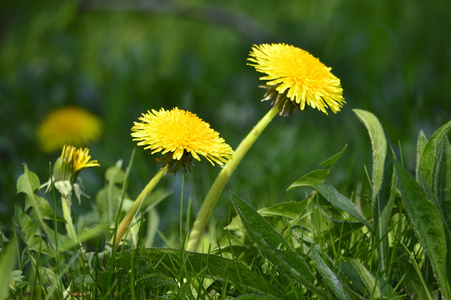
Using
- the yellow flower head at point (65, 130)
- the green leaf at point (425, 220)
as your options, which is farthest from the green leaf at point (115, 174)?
the yellow flower head at point (65, 130)

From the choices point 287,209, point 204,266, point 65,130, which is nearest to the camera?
point 204,266

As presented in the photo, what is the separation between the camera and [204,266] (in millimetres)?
1257

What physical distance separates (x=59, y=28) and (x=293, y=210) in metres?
2.52

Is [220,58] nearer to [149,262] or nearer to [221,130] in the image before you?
[221,130]

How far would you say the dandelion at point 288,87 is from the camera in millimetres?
1217

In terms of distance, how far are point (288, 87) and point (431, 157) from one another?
404 mm

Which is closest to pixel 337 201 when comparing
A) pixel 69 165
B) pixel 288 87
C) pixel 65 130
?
Result: pixel 288 87

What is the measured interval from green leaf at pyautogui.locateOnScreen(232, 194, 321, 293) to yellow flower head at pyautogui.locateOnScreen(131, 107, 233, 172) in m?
0.12

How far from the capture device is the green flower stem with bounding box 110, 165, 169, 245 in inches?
47.2

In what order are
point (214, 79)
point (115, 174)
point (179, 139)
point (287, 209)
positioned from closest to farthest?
point (179, 139), point (287, 209), point (115, 174), point (214, 79)

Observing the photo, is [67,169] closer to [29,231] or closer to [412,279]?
[29,231]

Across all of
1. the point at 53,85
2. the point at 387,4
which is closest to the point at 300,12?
the point at 387,4

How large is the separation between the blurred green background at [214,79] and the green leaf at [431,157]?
0.69 metres

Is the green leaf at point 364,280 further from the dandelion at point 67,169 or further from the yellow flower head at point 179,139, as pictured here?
the dandelion at point 67,169
